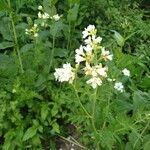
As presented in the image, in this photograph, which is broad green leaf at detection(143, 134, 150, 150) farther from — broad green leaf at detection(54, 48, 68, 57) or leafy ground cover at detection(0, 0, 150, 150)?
broad green leaf at detection(54, 48, 68, 57)

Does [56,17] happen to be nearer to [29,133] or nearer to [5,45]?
[5,45]

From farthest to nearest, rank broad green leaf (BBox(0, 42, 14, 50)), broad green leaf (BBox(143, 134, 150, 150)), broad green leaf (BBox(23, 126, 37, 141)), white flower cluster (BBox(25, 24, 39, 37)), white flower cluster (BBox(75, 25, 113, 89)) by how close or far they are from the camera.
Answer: broad green leaf (BBox(0, 42, 14, 50)), white flower cluster (BBox(25, 24, 39, 37)), broad green leaf (BBox(23, 126, 37, 141)), broad green leaf (BBox(143, 134, 150, 150)), white flower cluster (BBox(75, 25, 113, 89))

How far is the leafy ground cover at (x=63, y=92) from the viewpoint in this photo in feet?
9.79

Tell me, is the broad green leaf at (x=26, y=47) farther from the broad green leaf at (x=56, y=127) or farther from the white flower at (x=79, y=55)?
the white flower at (x=79, y=55)

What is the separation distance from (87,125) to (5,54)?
926 millimetres

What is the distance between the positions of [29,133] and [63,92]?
39 cm

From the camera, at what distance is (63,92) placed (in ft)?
11.1

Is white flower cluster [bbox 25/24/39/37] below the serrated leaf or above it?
above

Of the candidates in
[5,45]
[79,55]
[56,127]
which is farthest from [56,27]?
[79,55]

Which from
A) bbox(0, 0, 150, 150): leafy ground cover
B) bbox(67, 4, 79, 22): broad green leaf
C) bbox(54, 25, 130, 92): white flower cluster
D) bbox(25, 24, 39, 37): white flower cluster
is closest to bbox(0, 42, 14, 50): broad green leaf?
bbox(0, 0, 150, 150): leafy ground cover

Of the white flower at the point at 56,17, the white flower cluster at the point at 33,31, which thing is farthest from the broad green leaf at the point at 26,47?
the white flower at the point at 56,17

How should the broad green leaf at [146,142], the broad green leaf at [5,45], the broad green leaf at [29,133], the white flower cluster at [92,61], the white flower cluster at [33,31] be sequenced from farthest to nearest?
the broad green leaf at [5,45]
the white flower cluster at [33,31]
the broad green leaf at [29,133]
the broad green leaf at [146,142]
the white flower cluster at [92,61]

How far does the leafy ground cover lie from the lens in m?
2.98

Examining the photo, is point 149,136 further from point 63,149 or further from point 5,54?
point 5,54
